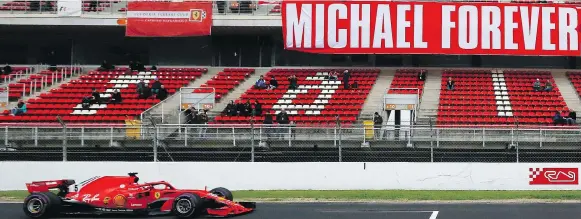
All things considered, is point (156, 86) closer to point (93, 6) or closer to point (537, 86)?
point (93, 6)

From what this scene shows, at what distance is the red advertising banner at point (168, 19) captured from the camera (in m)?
39.0

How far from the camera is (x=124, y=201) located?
63.8 feet

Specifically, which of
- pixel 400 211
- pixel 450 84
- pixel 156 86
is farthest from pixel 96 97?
pixel 400 211

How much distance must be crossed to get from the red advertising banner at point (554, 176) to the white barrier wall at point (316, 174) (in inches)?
3.4

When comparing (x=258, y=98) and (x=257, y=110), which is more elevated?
(x=258, y=98)

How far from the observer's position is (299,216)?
19016 millimetres

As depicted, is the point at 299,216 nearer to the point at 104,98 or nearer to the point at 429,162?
the point at 429,162

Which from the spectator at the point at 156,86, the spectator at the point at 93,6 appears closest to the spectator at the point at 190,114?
the spectator at the point at 156,86

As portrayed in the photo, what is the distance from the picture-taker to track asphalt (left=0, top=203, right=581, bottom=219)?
18.9m

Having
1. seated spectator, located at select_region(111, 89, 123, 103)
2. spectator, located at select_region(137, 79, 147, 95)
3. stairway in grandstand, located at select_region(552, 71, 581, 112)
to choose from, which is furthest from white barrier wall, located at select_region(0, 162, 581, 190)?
stairway in grandstand, located at select_region(552, 71, 581, 112)

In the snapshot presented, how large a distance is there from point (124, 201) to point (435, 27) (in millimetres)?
21496

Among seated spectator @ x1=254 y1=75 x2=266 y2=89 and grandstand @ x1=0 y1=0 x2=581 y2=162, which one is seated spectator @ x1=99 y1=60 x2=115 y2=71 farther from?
seated spectator @ x1=254 y1=75 x2=266 y2=89

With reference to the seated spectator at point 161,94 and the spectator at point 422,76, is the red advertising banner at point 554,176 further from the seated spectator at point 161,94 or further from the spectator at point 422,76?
the seated spectator at point 161,94

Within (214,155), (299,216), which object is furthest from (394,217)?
(214,155)
